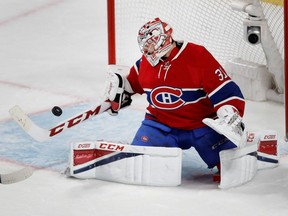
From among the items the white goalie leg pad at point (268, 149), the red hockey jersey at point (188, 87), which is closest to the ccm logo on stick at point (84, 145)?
the red hockey jersey at point (188, 87)

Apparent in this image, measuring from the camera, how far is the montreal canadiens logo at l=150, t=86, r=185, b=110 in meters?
4.15

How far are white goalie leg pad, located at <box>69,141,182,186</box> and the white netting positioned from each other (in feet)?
4.21

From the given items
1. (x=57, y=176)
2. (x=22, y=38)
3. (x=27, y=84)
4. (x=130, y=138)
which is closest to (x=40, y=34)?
(x=22, y=38)

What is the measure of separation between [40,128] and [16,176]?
27 cm

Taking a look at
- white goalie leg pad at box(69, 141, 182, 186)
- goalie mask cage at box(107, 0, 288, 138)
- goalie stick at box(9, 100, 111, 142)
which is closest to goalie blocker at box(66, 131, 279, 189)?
white goalie leg pad at box(69, 141, 182, 186)

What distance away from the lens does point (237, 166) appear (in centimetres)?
408

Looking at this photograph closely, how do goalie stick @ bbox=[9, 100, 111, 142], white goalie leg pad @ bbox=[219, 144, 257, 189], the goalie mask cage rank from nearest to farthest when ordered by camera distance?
white goalie leg pad @ bbox=[219, 144, 257, 189] → goalie stick @ bbox=[9, 100, 111, 142] → the goalie mask cage

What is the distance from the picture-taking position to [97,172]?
13.7 feet

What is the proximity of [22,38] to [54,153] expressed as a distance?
2.07 meters

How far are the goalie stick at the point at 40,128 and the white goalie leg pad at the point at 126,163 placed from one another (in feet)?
0.47

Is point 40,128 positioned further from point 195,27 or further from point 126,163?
point 195,27

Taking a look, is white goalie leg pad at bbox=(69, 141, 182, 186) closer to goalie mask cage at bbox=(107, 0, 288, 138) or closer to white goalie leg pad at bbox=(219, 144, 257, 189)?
Result: white goalie leg pad at bbox=(219, 144, 257, 189)

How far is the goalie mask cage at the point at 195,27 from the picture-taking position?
→ 17.6 feet

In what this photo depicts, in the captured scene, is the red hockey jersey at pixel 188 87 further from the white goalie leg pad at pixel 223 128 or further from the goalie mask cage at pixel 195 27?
the goalie mask cage at pixel 195 27
